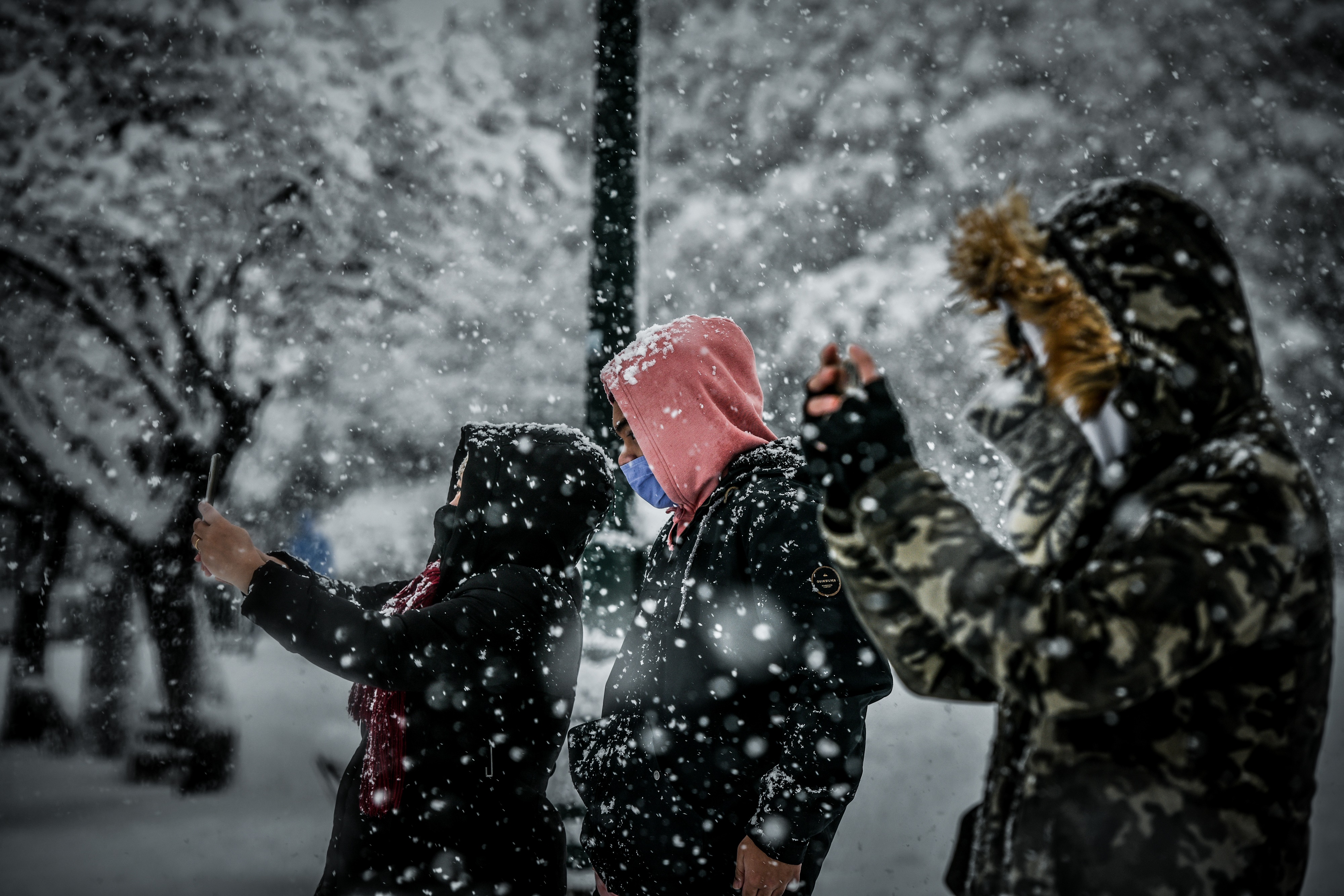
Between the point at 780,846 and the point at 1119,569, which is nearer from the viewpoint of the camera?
the point at 1119,569

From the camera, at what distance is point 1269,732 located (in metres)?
1.01

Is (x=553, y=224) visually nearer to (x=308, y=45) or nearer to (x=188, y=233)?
(x=308, y=45)

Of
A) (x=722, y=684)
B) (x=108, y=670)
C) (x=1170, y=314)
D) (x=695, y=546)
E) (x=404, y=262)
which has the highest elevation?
(x=404, y=262)

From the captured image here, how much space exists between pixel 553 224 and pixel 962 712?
14.4 feet

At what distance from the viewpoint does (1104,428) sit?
1.10 meters

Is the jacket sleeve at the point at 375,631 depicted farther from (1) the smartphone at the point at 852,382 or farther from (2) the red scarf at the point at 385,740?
(1) the smartphone at the point at 852,382

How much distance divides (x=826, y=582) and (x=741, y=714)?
15.6 inches

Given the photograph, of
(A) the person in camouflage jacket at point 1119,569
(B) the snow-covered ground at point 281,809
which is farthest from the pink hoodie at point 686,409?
(B) the snow-covered ground at point 281,809

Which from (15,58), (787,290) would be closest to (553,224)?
(787,290)

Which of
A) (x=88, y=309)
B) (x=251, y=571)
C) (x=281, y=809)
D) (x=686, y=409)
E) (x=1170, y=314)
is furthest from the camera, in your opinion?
(x=88, y=309)

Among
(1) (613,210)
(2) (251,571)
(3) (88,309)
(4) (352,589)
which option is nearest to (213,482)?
(2) (251,571)

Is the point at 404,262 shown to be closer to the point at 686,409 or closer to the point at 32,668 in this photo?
the point at 32,668

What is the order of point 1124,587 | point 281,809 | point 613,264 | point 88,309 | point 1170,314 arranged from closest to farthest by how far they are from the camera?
point 1124,587
point 1170,314
point 613,264
point 281,809
point 88,309

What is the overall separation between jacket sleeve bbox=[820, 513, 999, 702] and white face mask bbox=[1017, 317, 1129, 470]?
1.10 ft
